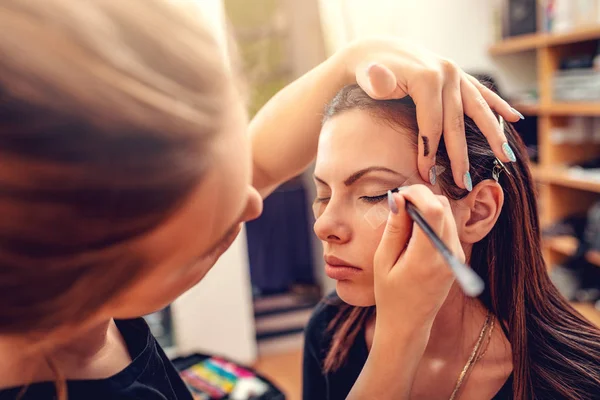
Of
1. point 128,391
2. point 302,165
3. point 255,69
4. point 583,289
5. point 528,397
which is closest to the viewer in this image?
point 128,391

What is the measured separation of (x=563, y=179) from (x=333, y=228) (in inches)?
90.9

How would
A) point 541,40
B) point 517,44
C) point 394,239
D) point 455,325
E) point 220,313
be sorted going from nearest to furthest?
point 394,239 < point 455,325 < point 220,313 < point 541,40 < point 517,44

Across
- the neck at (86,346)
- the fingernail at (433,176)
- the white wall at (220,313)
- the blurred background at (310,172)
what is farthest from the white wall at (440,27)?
the neck at (86,346)

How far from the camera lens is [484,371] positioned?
31.0 inches

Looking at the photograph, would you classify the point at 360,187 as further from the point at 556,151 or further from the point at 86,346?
the point at 556,151

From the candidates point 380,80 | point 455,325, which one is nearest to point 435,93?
point 380,80

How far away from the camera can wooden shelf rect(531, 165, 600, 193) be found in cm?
253

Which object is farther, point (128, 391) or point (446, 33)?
point (446, 33)

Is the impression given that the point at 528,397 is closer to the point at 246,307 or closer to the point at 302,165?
the point at 302,165

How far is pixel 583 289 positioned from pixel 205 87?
282 centimetres

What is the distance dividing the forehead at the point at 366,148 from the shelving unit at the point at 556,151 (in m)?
2.10

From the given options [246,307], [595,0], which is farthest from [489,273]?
[595,0]

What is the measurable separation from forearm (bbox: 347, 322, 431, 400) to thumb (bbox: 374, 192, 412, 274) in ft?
0.24

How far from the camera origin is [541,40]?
264 cm
